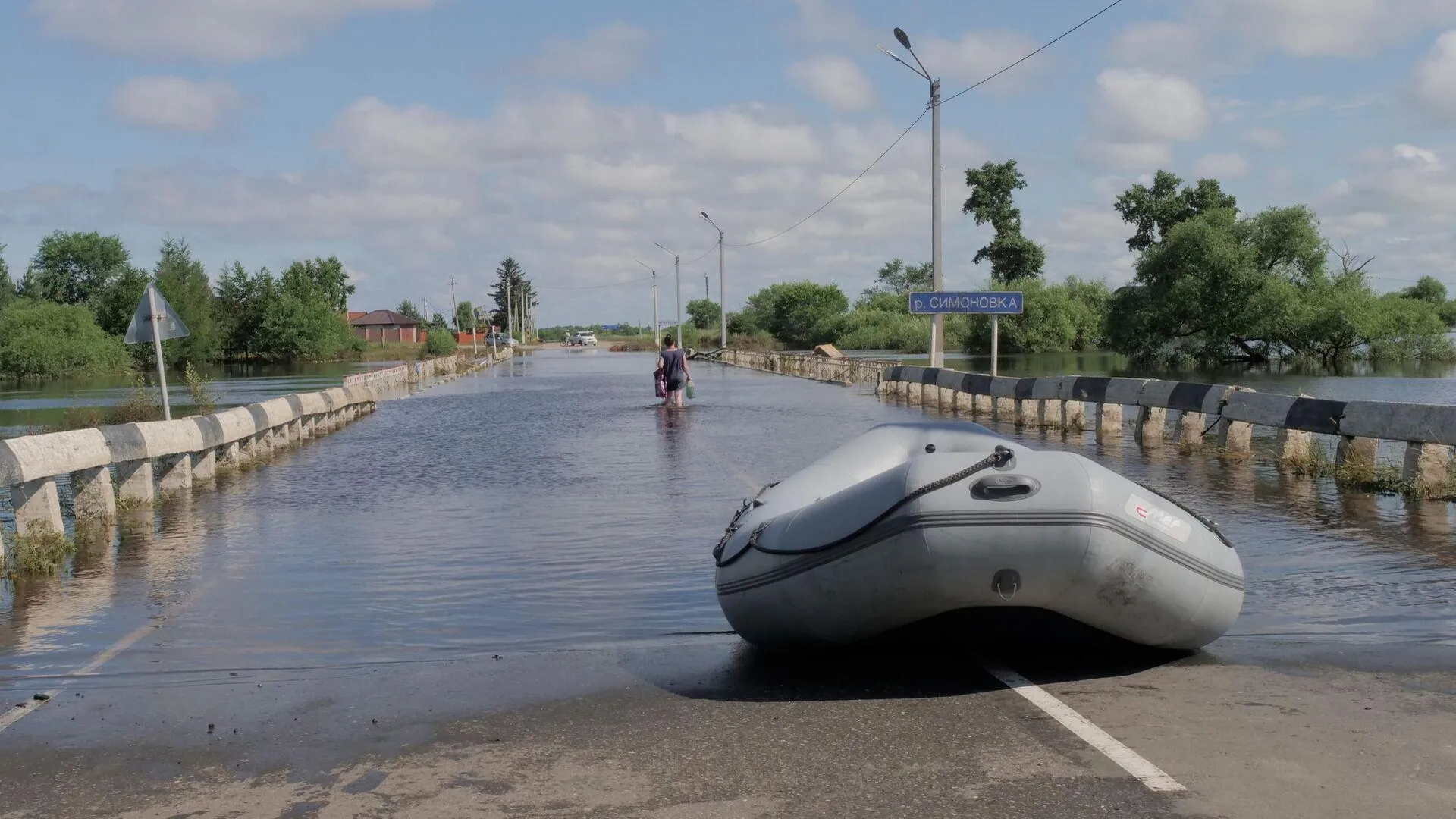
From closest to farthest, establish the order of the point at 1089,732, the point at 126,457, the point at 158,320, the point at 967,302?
1. the point at 1089,732
2. the point at 126,457
3. the point at 158,320
4. the point at 967,302

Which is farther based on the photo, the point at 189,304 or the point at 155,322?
the point at 189,304

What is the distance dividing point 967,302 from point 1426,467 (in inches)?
756

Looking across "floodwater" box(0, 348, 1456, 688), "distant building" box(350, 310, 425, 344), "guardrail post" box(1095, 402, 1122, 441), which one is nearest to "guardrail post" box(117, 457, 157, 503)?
"floodwater" box(0, 348, 1456, 688)

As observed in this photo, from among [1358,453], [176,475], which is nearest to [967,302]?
[1358,453]

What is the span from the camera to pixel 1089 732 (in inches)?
209

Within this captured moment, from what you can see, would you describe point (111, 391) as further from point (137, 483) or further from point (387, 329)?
point (387, 329)

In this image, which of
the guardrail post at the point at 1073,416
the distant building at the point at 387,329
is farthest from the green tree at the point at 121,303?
the guardrail post at the point at 1073,416

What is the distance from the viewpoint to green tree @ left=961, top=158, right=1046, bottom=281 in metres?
107

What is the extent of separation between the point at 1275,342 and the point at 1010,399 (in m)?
50.8

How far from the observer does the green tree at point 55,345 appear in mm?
85750

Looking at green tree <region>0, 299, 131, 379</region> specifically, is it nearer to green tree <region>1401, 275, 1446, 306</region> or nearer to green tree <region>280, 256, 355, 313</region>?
green tree <region>280, 256, 355, 313</region>

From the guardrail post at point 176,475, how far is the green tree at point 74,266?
449 ft

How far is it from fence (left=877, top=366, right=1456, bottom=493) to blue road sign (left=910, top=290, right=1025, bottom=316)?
1.71m

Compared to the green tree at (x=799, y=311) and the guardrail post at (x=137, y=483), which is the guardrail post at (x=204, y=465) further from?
the green tree at (x=799, y=311)
